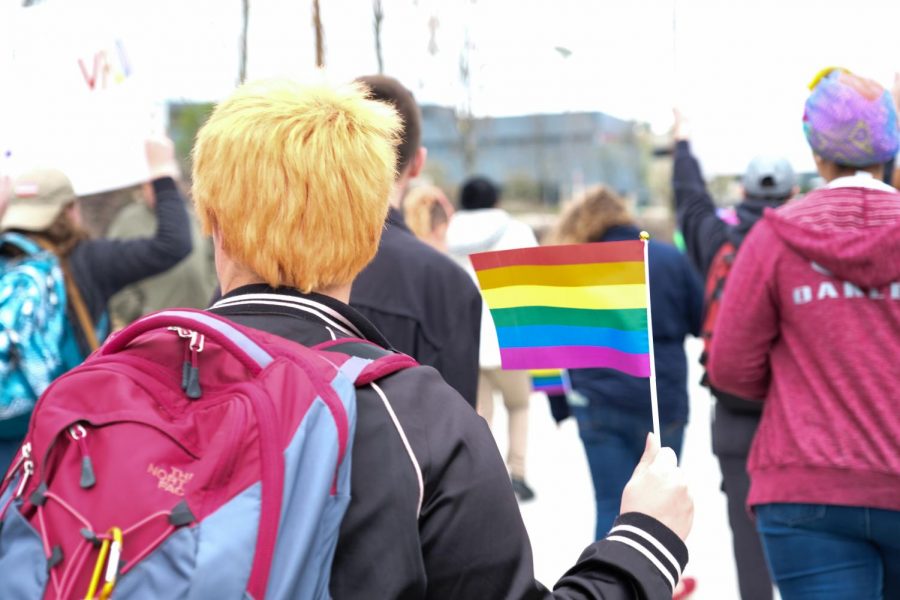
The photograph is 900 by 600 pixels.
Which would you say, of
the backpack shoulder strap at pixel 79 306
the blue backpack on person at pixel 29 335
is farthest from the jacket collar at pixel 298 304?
the backpack shoulder strap at pixel 79 306

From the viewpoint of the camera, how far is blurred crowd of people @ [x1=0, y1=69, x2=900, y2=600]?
1709 millimetres

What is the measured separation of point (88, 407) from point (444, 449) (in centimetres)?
50

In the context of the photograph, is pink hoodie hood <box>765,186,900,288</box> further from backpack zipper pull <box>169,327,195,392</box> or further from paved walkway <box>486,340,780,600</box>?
paved walkway <box>486,340,780,600</box>

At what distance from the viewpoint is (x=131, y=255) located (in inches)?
185

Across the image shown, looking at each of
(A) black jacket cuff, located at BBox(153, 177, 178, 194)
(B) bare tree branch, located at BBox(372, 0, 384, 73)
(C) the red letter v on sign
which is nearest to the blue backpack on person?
(A) black jacket cuff, located at BBox(153, 177, 178, 194)

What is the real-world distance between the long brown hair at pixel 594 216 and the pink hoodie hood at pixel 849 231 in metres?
2.49

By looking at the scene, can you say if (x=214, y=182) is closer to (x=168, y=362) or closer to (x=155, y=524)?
(x=168, y=362)

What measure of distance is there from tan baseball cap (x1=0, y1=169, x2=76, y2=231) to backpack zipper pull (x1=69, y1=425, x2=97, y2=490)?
9.99ft

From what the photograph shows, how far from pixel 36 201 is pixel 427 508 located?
327 centimetres

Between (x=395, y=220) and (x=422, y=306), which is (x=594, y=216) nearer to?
(x=395, y=220)

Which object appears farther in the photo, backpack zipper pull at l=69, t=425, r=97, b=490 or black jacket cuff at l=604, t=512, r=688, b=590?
black jacket cuff at l=604, t=512, r=688, b=590

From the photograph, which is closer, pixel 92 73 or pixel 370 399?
pixel 370 399

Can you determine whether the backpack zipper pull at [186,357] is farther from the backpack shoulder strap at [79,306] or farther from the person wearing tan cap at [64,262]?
the backpack shoulder strap at [79,306]

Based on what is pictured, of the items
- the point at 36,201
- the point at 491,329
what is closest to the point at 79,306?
the point at 36,201
